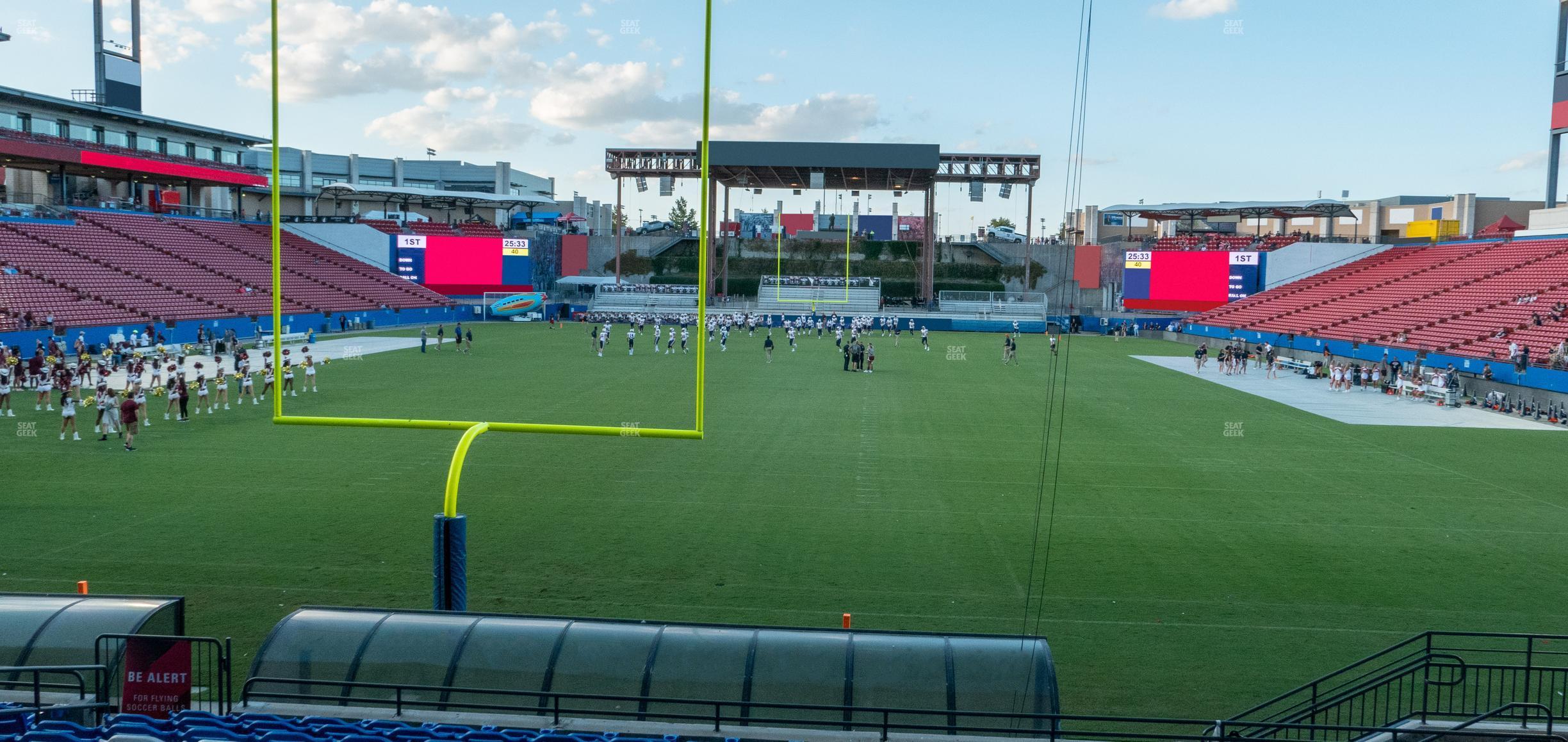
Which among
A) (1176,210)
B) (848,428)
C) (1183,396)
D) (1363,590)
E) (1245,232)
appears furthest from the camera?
(1245,232)

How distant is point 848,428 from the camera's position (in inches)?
806

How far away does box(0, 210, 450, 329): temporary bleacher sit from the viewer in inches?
1335

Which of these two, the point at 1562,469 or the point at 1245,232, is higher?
the point at 1245,232

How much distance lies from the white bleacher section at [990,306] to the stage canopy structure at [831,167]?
1778 millimetres

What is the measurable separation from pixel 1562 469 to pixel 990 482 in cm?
1042

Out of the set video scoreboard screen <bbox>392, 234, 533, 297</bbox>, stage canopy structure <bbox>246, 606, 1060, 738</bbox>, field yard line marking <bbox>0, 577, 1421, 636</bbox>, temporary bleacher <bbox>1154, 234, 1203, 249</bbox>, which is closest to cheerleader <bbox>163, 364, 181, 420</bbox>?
field yard line marking <bbox>0, 577, 1421, 636</bbox>

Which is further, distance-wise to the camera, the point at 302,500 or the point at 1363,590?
the point at 302,500

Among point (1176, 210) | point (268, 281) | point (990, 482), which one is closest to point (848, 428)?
point (990, 482)

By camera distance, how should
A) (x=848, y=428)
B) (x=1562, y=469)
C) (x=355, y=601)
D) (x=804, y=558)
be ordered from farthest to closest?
1. (x=848, y=428)
2. (x=1562, y=469)
3. (x=804, y=558)
4. (x=355, y=601)

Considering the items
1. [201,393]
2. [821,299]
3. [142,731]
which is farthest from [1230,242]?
[142,731]

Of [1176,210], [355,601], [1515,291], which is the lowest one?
[355,601]

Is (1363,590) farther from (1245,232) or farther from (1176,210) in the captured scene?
(1245,232)

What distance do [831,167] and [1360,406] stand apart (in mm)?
30968

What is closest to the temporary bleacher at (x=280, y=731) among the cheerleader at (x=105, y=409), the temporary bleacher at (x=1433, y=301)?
the cheerleader at (x=105, y=409)
